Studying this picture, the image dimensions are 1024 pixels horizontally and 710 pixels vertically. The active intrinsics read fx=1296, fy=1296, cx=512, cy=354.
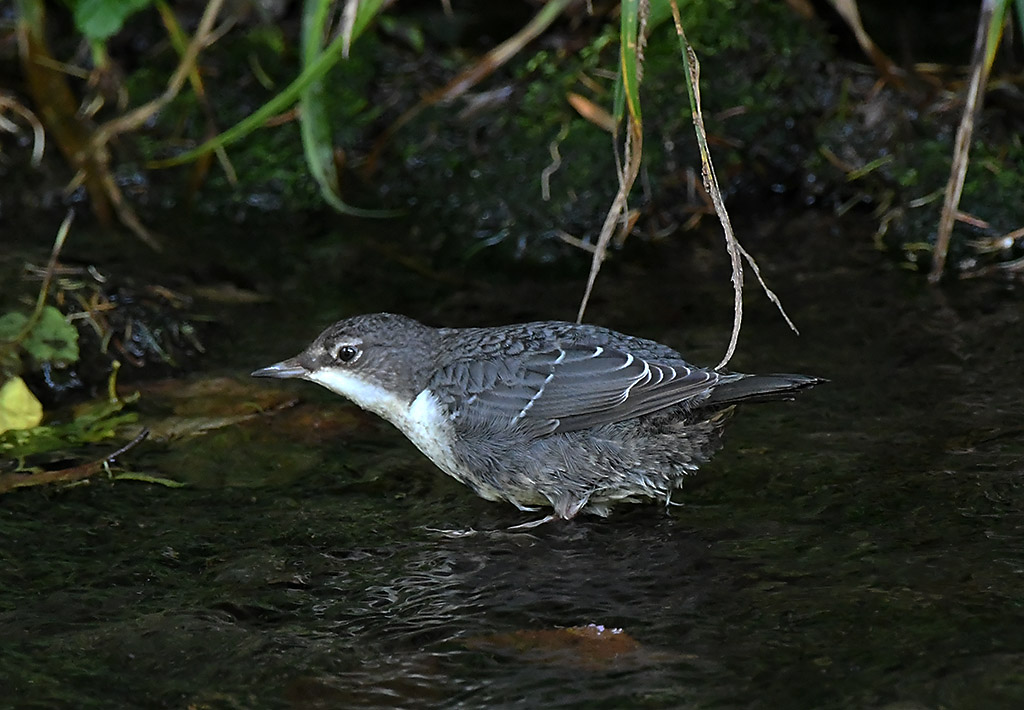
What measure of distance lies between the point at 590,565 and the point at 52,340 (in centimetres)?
250

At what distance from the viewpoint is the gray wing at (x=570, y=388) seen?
394 cm

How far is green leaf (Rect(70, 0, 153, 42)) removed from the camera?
6.07 m

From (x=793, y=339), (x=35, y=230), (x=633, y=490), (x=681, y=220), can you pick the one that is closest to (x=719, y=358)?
(x=793, y=339)

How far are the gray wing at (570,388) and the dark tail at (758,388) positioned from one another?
4 cm

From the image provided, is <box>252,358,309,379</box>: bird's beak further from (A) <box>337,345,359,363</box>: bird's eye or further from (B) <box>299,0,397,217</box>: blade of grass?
(B) <box>299,0,397,217</box>: blade of grass

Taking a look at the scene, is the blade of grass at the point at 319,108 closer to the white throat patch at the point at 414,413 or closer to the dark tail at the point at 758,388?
the white throat patch at the point at 414,413

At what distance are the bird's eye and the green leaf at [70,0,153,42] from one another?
2.55 m

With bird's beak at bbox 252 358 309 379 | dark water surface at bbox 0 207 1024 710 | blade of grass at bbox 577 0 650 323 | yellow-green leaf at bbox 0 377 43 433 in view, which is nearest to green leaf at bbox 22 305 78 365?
yellow-green leaf at bbox 0 377 43 433

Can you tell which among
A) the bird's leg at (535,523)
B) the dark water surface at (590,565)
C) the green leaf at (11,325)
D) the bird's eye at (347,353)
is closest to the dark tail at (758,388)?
the dark water surface at (590,565)

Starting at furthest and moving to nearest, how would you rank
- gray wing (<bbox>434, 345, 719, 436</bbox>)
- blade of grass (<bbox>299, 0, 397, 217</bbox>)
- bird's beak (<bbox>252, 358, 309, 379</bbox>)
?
blade of grass (<bbox>299, 0, 397, 217</bbox>) → bird's beak (<bbox>252, 358, 309, 379</bbox>) → gray wing (<bbox>434, 345, 719, 436</bbox>)

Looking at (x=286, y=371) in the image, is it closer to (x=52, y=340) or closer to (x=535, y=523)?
(x=535, y=523)

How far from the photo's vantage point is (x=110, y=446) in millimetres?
4535

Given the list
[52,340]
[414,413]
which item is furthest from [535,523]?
[52,340]

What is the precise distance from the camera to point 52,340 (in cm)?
504
